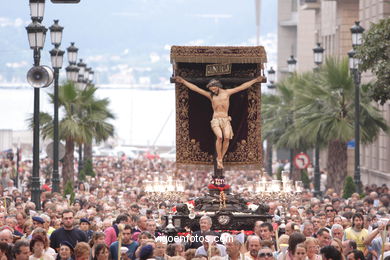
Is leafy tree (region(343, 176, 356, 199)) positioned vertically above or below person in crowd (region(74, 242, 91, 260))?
above

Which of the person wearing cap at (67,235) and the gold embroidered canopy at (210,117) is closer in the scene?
the person wearing cap at (67,235)

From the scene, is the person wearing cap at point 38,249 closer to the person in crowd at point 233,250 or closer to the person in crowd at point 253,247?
the person in crowd at point 233,250

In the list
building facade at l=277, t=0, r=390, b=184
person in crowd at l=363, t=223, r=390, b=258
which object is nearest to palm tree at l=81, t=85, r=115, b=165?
building facade at l=277, t=0, r=390, b=184

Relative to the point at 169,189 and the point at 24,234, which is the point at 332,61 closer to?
the point at 169,189

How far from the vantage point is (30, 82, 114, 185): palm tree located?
160 feet

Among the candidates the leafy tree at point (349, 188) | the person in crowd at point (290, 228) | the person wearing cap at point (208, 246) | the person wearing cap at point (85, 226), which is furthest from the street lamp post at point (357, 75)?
the person wearing cap at point (208, 246)

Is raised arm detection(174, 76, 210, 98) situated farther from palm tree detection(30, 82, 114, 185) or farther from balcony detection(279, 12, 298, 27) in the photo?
balcony detection(279, 12, 298, 27)

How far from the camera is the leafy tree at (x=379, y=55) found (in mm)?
33656

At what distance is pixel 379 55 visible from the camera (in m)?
34.0

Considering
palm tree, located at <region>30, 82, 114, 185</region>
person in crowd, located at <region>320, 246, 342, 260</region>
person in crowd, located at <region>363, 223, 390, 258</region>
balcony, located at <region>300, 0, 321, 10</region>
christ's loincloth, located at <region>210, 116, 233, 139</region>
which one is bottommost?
person in crowd, located at <region>363, 223, 390, 258</region>

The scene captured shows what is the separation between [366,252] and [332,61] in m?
26.6

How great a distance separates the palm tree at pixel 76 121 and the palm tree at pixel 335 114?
7.78m

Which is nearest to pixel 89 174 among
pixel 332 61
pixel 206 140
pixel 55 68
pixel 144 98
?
pixel 332 61

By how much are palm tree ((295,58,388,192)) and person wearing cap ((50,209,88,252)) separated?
25.8m
